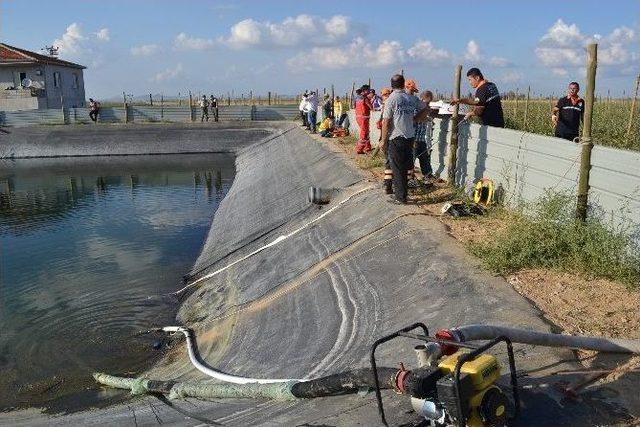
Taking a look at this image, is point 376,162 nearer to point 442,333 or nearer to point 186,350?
point 186,350

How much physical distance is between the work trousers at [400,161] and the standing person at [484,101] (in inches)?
55.0

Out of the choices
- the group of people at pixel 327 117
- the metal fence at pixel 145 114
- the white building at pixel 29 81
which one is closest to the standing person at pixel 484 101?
the group of people at pixel 327 117

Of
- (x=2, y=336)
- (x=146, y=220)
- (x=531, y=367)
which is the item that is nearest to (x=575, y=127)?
(x=531, y=367)

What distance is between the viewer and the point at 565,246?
6.70 metres

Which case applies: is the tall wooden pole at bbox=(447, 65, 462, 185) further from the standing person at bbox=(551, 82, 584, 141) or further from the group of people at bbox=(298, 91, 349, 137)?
the group of people at bbox=(298, 91, 349, 137)

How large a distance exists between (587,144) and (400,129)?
3314 millimetres

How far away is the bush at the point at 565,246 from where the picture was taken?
241 inches

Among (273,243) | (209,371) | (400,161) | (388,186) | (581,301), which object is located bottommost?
(209,371)

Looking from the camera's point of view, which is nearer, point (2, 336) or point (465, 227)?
point (465, 227)

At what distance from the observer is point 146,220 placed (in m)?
19.4

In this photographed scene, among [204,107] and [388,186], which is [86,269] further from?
[204,107]

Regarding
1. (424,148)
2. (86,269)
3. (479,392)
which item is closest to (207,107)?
(86,269)

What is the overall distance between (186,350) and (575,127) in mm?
7794

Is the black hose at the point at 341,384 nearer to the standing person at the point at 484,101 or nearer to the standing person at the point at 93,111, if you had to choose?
the standing person at the point at 484,101
